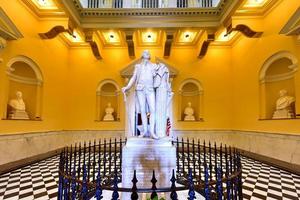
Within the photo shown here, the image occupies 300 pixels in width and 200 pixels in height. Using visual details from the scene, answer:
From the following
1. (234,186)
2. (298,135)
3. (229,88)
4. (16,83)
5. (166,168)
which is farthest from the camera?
(229,88)

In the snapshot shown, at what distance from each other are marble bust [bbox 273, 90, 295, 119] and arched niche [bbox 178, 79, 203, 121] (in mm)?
3484

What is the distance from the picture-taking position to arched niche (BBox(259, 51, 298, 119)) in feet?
21.5

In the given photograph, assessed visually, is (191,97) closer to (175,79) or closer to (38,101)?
(175,79)

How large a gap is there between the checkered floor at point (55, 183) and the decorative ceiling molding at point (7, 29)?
12.4 ft

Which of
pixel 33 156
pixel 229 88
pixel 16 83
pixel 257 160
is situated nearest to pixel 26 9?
pixel 16 83

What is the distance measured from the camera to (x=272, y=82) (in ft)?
23.1

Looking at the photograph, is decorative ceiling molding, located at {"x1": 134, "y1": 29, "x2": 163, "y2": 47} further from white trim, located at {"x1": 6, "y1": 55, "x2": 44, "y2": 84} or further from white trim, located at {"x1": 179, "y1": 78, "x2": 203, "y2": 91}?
white trim, located at {"x1": 6, "y1": 55, "x2": 44, "y2": 84}

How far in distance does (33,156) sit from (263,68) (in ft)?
28.6

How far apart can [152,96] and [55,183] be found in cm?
318

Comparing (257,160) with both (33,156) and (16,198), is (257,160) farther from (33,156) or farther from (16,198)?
(33,156)

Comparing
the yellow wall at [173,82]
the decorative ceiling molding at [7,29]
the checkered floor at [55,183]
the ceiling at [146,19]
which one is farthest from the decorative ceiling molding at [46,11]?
the checkered floor at [55,183]

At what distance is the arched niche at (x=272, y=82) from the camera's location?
655cm

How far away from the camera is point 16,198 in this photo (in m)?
3.51

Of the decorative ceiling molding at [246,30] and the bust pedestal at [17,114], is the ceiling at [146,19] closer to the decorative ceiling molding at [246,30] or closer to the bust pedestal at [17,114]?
the decorative ceiling molding at [246,30]
